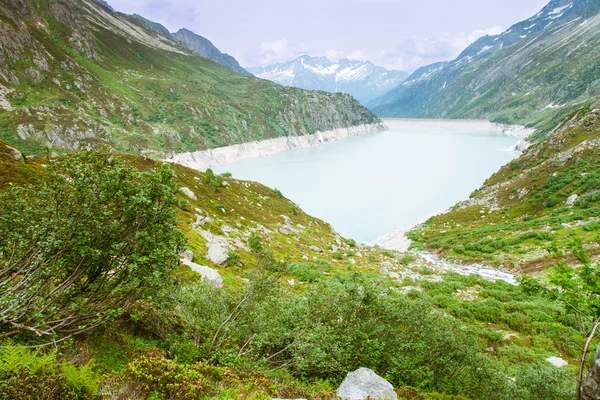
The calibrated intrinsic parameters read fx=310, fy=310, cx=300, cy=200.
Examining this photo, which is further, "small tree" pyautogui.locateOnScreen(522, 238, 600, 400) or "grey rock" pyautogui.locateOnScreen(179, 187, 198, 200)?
"grey rock" pyautogui.locateOnScreen(179, 187, 198, 200)

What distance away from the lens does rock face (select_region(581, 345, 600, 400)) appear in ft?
18.8

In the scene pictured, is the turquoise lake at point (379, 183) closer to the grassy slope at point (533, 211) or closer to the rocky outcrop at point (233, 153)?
the rocky outcrop at point (233, 153)

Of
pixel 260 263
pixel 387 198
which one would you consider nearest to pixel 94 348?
pixel 260 263

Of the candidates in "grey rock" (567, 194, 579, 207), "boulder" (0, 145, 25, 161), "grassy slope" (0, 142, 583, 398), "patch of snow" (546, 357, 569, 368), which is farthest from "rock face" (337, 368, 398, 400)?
"grey rock" (567, 194, 579, 207)

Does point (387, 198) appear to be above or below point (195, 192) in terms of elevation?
below

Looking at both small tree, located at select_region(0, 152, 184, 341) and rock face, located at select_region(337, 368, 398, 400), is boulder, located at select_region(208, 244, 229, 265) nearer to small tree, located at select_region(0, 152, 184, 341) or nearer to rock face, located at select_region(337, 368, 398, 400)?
small tree, located at select_region(0, 152, 184, 341)

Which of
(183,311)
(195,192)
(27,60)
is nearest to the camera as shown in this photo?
(183,311)

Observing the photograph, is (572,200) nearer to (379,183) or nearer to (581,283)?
(581,283)

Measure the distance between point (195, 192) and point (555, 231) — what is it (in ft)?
127

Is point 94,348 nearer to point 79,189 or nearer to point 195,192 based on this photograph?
point 79,189

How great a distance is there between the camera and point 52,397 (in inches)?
175

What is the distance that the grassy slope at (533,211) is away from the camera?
101ft

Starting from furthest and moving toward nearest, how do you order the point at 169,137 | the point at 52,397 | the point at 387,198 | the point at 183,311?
the point at 169,137 < the point at 387,198 < the point at 183,311 < the point at 52,397

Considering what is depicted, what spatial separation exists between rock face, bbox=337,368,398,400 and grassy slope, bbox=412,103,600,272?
2401 centimetres
